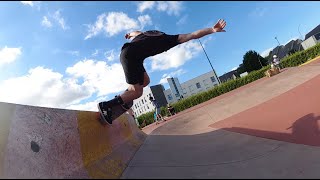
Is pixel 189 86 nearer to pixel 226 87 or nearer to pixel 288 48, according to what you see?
pixel 288 48

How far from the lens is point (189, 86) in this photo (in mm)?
101000

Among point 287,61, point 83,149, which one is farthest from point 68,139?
point 287,61

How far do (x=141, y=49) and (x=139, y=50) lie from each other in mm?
30

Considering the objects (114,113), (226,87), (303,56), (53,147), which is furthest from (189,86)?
(53,147)

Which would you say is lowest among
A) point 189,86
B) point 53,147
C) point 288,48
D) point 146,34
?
point 53,147

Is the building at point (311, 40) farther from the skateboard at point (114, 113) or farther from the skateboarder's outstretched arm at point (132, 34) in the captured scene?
the skateboard at point (114, 113)

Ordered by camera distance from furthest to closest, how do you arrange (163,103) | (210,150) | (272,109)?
(163,103) < (272,109) < (210,150)

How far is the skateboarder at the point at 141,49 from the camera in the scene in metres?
3.69

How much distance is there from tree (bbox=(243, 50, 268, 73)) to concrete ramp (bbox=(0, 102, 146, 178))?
239 ft

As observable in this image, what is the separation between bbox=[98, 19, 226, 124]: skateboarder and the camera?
369 cm

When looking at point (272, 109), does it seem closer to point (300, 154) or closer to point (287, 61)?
point (300, 154)

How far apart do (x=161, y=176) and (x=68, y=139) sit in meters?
1.27

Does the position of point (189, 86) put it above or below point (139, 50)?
above

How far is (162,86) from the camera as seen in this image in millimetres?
98062
